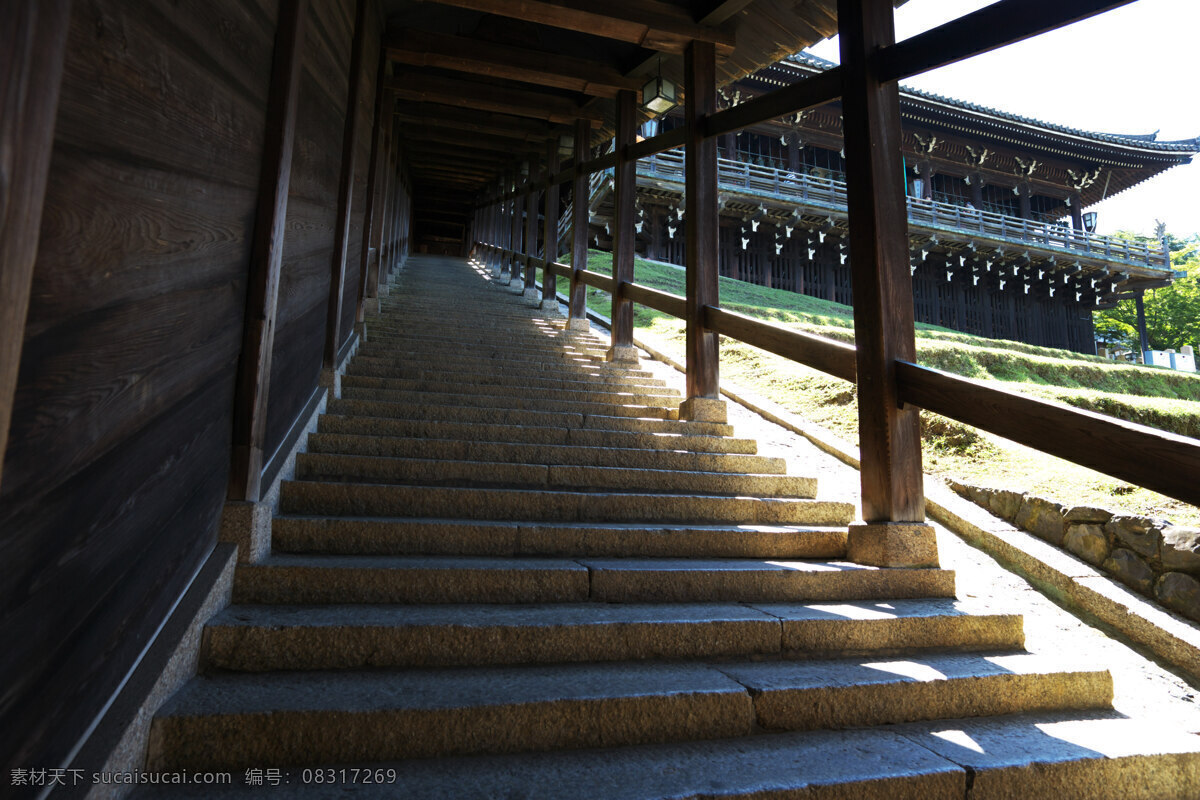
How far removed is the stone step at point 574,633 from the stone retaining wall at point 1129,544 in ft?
3.59

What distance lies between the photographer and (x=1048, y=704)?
7.97ft

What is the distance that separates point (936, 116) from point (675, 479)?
60.9 ft

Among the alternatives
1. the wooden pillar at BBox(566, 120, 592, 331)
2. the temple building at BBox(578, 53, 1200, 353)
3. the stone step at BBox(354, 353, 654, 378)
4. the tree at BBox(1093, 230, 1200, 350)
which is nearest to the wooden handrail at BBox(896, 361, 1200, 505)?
the stone step at BBox(354, 353, 654, 378)

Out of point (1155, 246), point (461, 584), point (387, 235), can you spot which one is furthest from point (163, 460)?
point (1155, 246)

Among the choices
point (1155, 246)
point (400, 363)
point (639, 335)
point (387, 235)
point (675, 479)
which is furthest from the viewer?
point (1155, 246)

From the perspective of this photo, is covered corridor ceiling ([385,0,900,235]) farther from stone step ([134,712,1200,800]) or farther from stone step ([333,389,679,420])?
stone step ([134,712,1200,800])

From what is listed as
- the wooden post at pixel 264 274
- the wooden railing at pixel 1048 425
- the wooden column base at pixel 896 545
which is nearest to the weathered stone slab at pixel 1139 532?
the wooden column base at pixel 896 545

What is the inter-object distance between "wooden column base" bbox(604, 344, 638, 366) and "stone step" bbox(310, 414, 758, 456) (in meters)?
2.17

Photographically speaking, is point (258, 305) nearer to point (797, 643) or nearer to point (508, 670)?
point (508, 670)

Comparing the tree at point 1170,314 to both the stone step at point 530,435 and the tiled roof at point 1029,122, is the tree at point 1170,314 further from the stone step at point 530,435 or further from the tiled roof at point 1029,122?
the stone step at point 530,435

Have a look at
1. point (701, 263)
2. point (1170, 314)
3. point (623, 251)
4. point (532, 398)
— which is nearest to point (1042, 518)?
point (701, 263)

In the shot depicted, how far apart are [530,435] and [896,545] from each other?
90.7 inches

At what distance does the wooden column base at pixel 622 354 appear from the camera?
6695 mm

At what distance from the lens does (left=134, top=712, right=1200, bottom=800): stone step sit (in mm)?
1648
